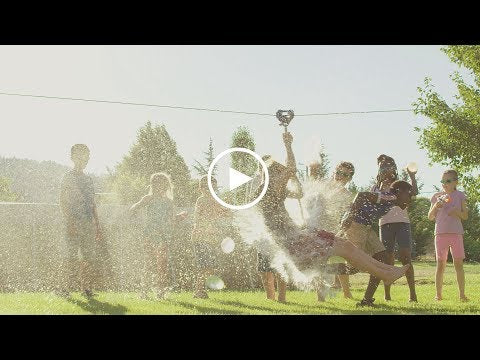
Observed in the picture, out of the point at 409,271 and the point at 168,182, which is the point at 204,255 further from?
the point at 409,271

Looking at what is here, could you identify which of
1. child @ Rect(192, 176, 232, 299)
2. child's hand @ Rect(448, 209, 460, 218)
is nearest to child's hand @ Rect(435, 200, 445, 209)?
child's hand @ Rect(448, 209, 460, 218)

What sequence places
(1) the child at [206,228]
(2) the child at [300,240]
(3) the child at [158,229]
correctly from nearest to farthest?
(2) the child at [300,240], (3) the child at [158,229], (1) the child at [206,228]

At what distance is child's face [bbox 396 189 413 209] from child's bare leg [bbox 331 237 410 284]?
0.80 metres

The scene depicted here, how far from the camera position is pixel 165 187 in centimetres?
765

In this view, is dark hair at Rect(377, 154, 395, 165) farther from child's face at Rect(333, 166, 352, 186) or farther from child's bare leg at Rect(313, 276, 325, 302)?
child's bare leg at Rect(313, 276, 325, 302)

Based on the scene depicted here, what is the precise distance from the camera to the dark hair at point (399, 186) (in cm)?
681

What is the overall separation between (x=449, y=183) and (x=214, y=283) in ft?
11.2

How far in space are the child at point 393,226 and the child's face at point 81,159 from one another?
3.58 meters

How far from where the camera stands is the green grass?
6512 mm

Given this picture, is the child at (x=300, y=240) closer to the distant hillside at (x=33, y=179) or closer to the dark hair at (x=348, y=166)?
the dark hair at (x=348, y=166)

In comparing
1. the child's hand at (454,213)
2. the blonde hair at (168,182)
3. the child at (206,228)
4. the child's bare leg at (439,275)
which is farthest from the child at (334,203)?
the blonde hair at (168,182)
